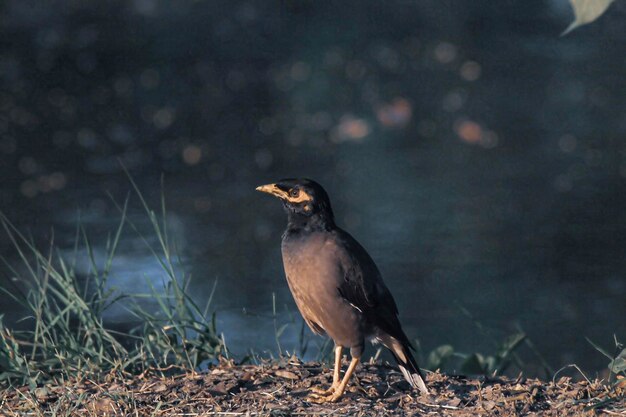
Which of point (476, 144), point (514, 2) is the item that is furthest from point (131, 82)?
point (514, 2)

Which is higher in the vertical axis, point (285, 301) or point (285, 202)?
point (285, 202)

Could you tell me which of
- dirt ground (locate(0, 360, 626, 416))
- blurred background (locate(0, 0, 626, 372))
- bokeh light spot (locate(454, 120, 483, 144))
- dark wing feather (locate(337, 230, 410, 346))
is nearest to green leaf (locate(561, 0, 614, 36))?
dark wing feather (locate(337, 230, 410, 346))

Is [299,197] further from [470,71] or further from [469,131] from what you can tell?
[470,71]

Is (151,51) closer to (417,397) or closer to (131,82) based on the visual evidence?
(131,82)

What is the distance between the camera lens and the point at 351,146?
1046 centimetres

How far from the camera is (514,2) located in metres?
13.7

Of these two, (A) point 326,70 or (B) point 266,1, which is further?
(B) point 266,1

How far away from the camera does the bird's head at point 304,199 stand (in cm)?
472

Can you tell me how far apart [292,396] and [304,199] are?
2.65 ft

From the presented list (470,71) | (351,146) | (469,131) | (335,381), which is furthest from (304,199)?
(470,71)

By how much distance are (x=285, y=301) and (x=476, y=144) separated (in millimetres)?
4131

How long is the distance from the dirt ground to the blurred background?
4.94 feet

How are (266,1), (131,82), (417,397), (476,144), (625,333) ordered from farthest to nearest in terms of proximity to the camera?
(266,1) → (131,82) → (476,144) → (625,333) → (417,397)

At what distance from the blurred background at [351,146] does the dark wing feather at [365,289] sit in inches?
73.6
